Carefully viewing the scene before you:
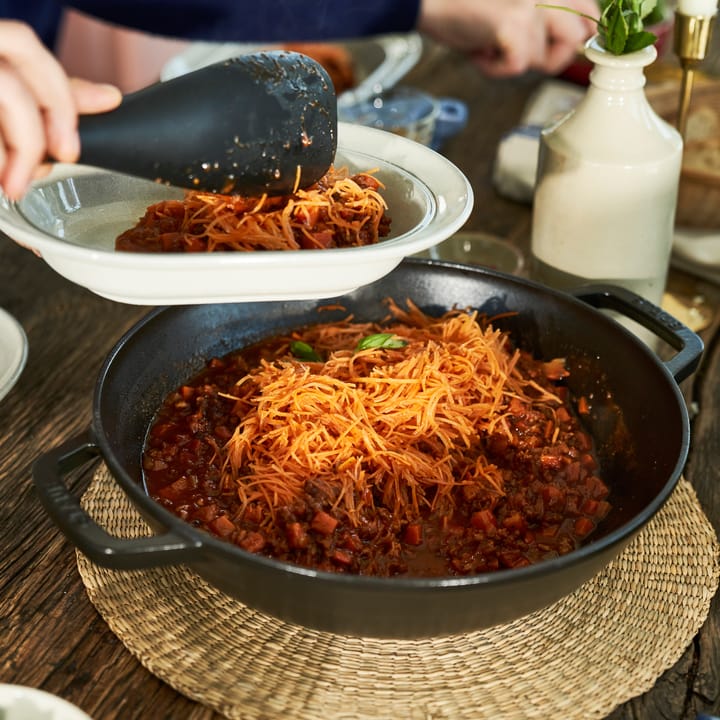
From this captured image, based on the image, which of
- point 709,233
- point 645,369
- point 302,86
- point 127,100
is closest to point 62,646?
point 127,100

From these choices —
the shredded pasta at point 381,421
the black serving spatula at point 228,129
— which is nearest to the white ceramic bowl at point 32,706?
the shredded pasta at point 381,421

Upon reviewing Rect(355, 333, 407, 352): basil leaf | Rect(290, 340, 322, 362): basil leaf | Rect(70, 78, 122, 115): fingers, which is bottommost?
Rect(290, 340, 322, 362): basil leaf

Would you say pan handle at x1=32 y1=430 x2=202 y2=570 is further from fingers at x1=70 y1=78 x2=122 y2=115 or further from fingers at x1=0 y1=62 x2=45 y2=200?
fingers at x1=70 y1=78 x2=122 y2=115

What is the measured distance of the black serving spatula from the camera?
1.21 meters

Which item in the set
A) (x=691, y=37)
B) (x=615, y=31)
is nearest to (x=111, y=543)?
(x=615, y=31)

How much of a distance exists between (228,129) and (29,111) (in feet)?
0.92

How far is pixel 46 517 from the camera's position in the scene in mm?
1536

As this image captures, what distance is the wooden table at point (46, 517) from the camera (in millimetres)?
1240

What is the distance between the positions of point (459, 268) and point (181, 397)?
1.96 ft

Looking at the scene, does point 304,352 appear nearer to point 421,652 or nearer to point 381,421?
point 381,421

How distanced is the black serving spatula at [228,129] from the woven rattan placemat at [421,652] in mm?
616

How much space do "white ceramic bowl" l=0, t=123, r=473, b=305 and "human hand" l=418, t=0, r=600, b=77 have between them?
1084 mm

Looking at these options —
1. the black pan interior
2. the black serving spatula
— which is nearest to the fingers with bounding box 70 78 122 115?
the black serving spatula

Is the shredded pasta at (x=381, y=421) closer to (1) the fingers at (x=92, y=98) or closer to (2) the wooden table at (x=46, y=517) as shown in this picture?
(2) the wooden table at (x=46, y=517)
